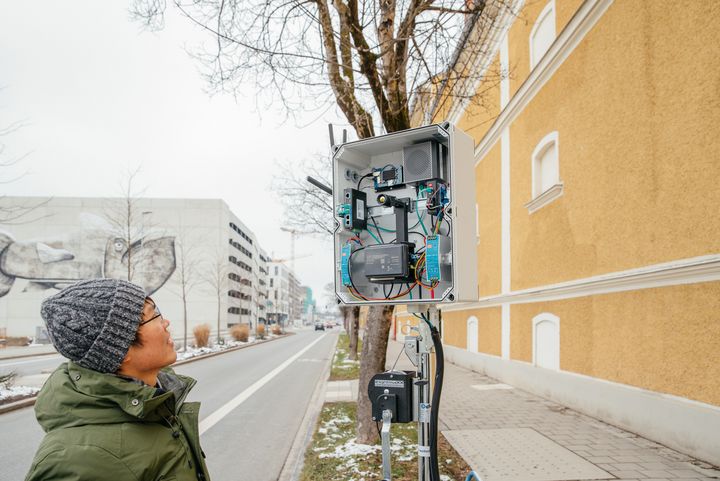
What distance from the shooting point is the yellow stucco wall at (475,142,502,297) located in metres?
12.8

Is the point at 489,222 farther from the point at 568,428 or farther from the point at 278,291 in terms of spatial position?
the point at 278,291

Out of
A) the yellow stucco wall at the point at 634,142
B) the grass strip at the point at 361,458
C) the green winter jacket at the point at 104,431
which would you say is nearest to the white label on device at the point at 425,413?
the green winter jacket at the point at 104,431

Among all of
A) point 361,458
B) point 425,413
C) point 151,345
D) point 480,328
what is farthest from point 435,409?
point 480,328

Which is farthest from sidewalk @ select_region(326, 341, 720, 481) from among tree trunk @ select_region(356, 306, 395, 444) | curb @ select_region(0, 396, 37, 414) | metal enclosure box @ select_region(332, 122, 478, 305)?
curb @ select_region(0, 396, 37, 414)

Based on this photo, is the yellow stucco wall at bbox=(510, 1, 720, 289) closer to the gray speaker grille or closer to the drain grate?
the drain grate

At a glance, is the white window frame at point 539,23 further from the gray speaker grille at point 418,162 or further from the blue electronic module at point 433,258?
the blue electronic module at point 433,258

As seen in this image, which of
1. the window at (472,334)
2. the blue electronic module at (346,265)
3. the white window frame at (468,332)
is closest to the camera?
the blue electronic module at (346,265)

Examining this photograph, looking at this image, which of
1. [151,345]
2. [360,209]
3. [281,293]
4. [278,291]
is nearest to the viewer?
[151,345]

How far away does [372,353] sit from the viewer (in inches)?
239

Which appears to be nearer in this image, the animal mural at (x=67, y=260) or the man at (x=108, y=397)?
the man at (x=108, y=397)

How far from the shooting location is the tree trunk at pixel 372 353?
592cm

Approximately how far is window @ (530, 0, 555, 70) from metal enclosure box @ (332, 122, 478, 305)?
7.23 meters

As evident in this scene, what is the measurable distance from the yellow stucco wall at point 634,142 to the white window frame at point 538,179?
154 mm

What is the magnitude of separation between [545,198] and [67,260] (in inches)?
2393
